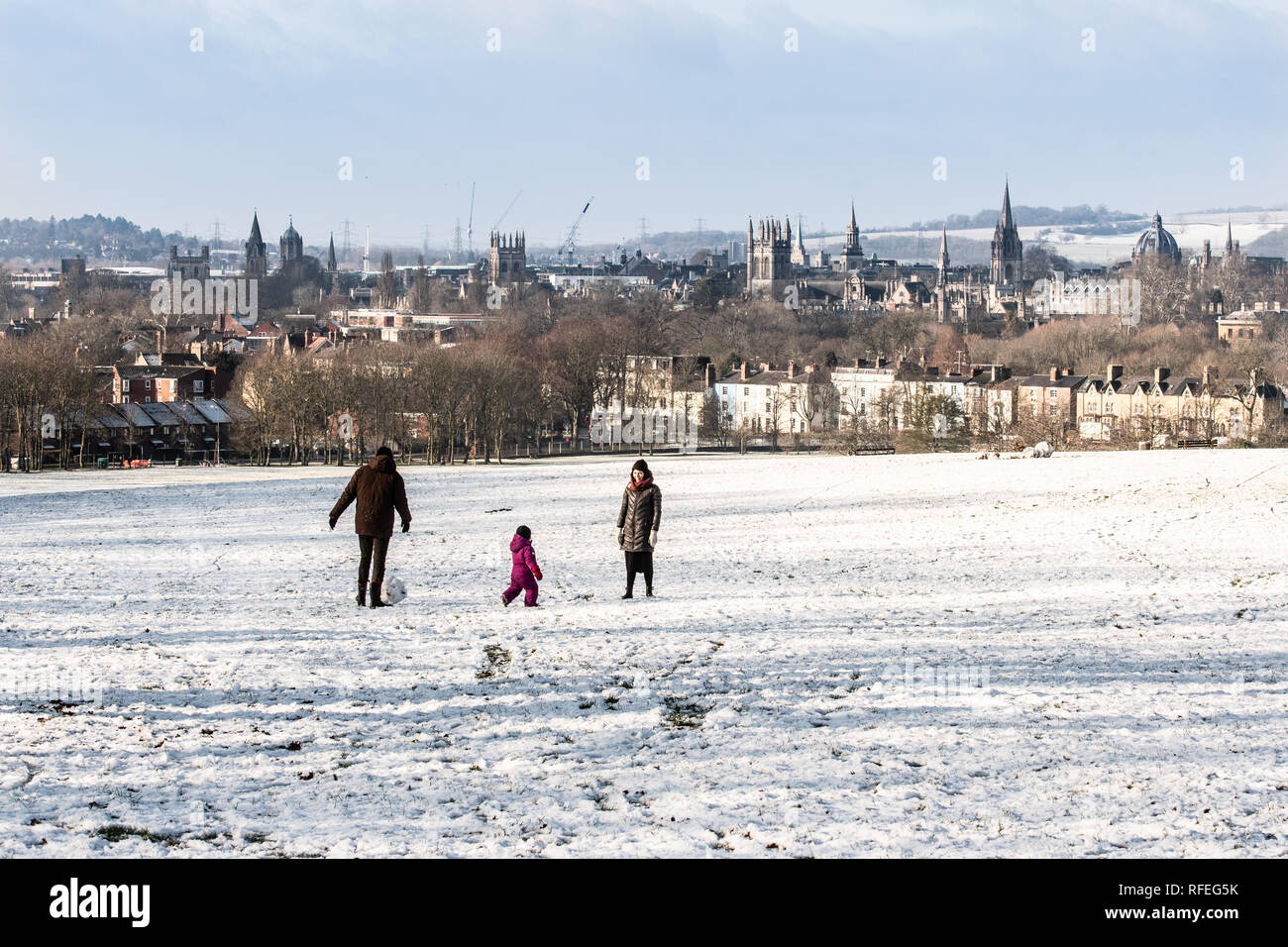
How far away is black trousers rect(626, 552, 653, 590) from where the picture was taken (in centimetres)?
1580

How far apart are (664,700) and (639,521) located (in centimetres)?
461

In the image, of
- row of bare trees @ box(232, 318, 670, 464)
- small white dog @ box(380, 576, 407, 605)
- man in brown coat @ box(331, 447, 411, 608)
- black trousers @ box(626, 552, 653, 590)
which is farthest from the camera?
row of bare trees @ box(232, 318, 670, 464)

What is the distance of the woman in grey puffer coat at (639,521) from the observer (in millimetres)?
15289

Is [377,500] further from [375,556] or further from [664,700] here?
[664,700]

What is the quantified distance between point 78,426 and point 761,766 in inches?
2325

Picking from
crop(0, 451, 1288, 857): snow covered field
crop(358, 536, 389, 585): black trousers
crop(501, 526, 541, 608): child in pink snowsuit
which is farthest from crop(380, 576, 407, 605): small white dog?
crop(501, 526, 541, 608): child in pink snowsuit

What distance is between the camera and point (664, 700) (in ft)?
36.1

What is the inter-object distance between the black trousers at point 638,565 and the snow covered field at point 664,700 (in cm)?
37

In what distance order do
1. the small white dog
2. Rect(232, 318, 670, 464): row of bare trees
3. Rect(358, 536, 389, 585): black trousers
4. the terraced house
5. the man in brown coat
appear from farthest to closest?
the terraced house → Rect(232, 318, 670, 464): row of bare trees → the small white dog → Rect(358, 536, 389, 585): black trousers → the man in brown coat

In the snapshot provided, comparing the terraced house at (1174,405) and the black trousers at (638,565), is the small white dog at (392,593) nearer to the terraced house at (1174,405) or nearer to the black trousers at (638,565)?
the black trousers at (638,565)

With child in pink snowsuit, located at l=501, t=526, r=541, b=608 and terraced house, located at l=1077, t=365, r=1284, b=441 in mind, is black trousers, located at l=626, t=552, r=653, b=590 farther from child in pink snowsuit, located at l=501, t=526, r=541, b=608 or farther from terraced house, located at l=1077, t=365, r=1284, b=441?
terraced house, located at l=1077, t=365, r=1284, b=441

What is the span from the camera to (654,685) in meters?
11.5

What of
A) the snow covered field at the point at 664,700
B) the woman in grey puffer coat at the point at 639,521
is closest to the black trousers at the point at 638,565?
the woman in grey puffer coat at the point at 639,521
